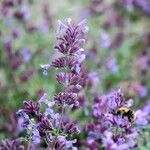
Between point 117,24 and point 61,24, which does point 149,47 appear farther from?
point 61,24

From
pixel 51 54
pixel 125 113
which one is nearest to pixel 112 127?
pixel 125 113

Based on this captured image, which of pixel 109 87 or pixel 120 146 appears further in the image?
pixel 109 87

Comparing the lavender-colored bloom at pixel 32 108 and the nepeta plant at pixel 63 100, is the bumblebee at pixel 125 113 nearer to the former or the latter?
the nepeta plant at pixel 63 100

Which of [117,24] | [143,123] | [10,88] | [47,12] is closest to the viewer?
[143,123]

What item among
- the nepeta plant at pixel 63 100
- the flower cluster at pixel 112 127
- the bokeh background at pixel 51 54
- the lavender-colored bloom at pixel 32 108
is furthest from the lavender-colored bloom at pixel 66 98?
the bokeh background at pixel 51 54

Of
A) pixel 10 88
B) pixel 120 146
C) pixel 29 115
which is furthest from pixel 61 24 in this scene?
pixel 10 88

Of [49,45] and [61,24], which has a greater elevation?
[49,45]

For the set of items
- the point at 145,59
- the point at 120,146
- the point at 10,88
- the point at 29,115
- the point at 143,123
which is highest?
the point at 145,59

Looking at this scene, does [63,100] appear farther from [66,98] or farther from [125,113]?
[125,113]
